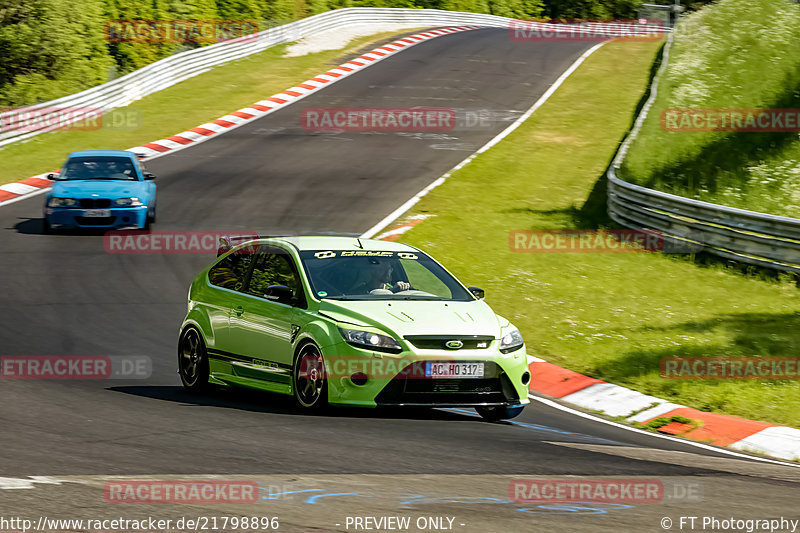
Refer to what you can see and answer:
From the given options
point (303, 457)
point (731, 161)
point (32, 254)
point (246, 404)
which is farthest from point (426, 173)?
point (303, 457)

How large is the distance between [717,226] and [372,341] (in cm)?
1090

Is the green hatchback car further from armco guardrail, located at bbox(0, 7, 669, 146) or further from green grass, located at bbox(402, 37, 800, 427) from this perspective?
armco guardrail, located at bbox(0, 7, 669, 146)

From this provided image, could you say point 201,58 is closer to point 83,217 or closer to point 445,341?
point 83,217

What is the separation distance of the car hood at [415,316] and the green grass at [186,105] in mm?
17712

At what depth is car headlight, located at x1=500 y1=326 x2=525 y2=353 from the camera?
9475 millimetres

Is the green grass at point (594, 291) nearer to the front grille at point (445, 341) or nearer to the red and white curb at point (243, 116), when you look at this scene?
the front grille at point (445, 341)

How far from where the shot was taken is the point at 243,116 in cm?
3378

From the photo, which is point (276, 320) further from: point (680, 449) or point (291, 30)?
point (291, 30)

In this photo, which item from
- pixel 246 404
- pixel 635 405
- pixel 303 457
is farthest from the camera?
pixel 635 405

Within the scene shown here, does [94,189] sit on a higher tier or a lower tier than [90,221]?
higher

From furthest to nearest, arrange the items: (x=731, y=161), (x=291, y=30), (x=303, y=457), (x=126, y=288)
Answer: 1. (x=291, y=30)
2. (x=731, y=161)
3. (x=126, y=288)
4. (x=303, y=457)

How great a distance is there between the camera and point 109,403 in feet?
31.4

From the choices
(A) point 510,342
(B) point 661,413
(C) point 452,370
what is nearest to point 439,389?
(C) point 452,370

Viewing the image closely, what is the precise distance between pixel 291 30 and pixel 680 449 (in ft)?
126
